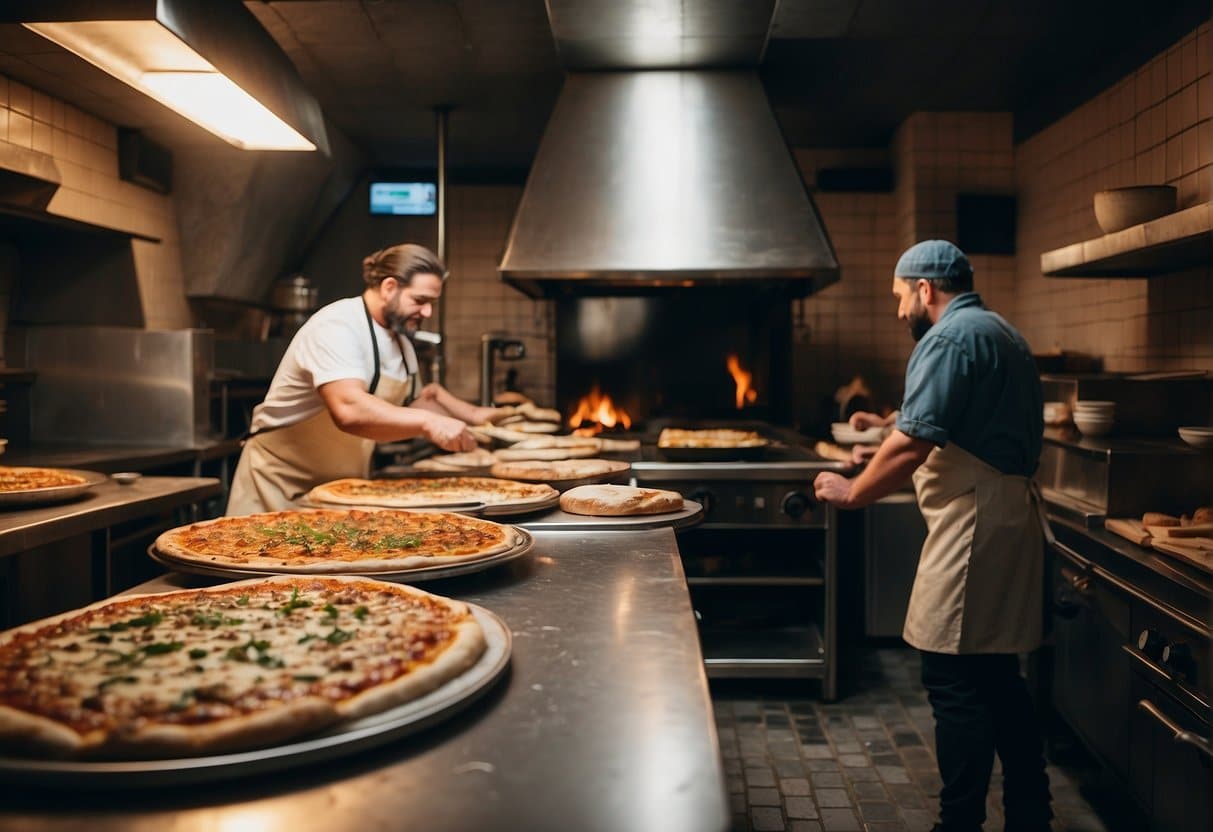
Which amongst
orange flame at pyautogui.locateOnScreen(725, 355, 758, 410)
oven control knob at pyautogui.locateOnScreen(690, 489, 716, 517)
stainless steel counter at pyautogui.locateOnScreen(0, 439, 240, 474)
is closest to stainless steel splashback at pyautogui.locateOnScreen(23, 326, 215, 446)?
stainless steel counter at pyautogui.locateOnScreen(0, 439, 240, 474)

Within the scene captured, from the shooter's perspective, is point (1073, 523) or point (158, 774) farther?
point (1073, 523)

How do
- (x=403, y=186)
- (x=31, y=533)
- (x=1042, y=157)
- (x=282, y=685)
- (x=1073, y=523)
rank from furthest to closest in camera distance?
(x=403, y=186)
(x=1042, y=157)
(x=1073, y=523)
(x=31, y=533)
(x=282, y=685)

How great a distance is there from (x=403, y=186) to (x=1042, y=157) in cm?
378

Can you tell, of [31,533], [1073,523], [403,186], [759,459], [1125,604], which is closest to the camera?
[31,533]

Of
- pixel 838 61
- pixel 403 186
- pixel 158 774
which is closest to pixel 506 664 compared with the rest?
pixel 158 774

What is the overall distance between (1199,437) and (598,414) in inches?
134

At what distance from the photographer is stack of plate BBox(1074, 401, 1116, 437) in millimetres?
3039

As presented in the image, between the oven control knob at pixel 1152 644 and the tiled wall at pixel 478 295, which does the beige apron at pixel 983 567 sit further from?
the tiled wall at pixel 478 295

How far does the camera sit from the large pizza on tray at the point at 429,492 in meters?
2.31

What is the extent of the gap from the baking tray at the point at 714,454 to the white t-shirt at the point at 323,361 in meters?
1.12

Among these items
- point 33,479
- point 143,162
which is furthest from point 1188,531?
point 143,162

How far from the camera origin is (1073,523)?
9.50 ft

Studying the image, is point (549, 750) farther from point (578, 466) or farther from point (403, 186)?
point (403, 186)

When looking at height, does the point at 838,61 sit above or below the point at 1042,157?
above
